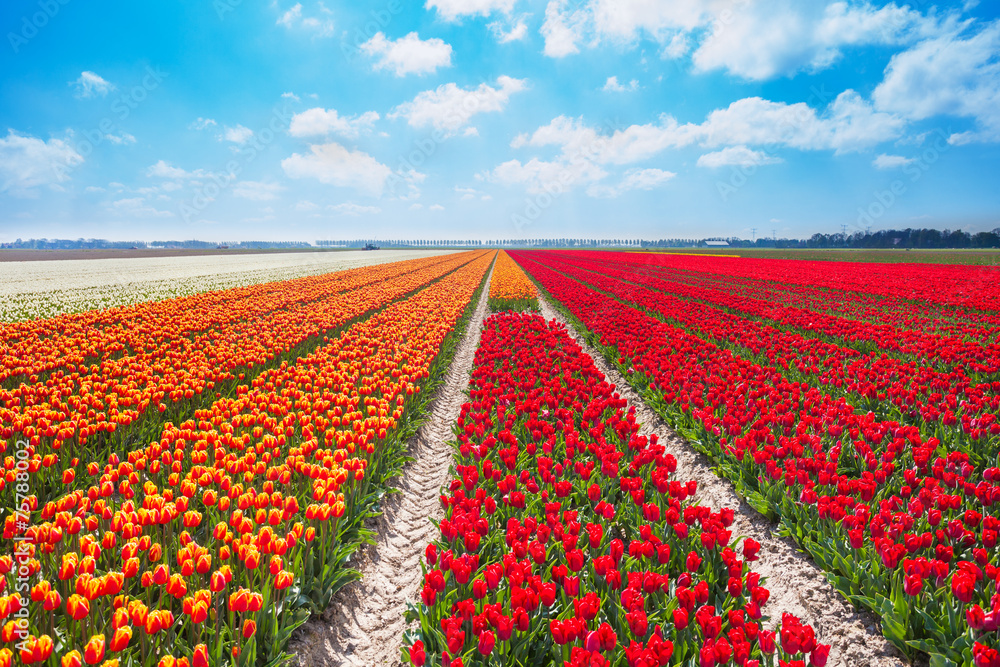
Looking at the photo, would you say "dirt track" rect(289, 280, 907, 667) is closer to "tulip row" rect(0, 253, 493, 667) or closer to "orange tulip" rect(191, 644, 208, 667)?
"tulip row" rect(0, 253, 493, 667)

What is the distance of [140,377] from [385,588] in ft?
19.1

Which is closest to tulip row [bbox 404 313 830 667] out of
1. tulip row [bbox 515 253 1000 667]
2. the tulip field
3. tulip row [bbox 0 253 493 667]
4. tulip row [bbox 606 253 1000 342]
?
the tulip field

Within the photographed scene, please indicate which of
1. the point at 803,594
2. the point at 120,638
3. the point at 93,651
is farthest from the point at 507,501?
the point at 93,651

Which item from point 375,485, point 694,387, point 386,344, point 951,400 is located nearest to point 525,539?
point 375,485

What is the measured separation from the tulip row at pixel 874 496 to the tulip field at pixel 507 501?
0.03 m

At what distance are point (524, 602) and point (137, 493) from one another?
432 cm

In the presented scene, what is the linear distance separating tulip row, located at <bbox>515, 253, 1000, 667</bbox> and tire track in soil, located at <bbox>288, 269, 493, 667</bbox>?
3.65 m

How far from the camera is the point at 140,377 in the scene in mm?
7082

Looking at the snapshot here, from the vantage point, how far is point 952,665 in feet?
8.86

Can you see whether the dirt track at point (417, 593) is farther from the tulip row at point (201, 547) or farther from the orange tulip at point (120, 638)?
the orange tulip at point (120, 638)

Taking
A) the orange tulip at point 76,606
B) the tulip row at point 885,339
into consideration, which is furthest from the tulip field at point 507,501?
the tulip row at point 885,339

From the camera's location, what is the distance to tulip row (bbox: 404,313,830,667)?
2.55 m

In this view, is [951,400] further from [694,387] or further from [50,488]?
[50,488]

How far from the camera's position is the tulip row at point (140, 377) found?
5051mm
